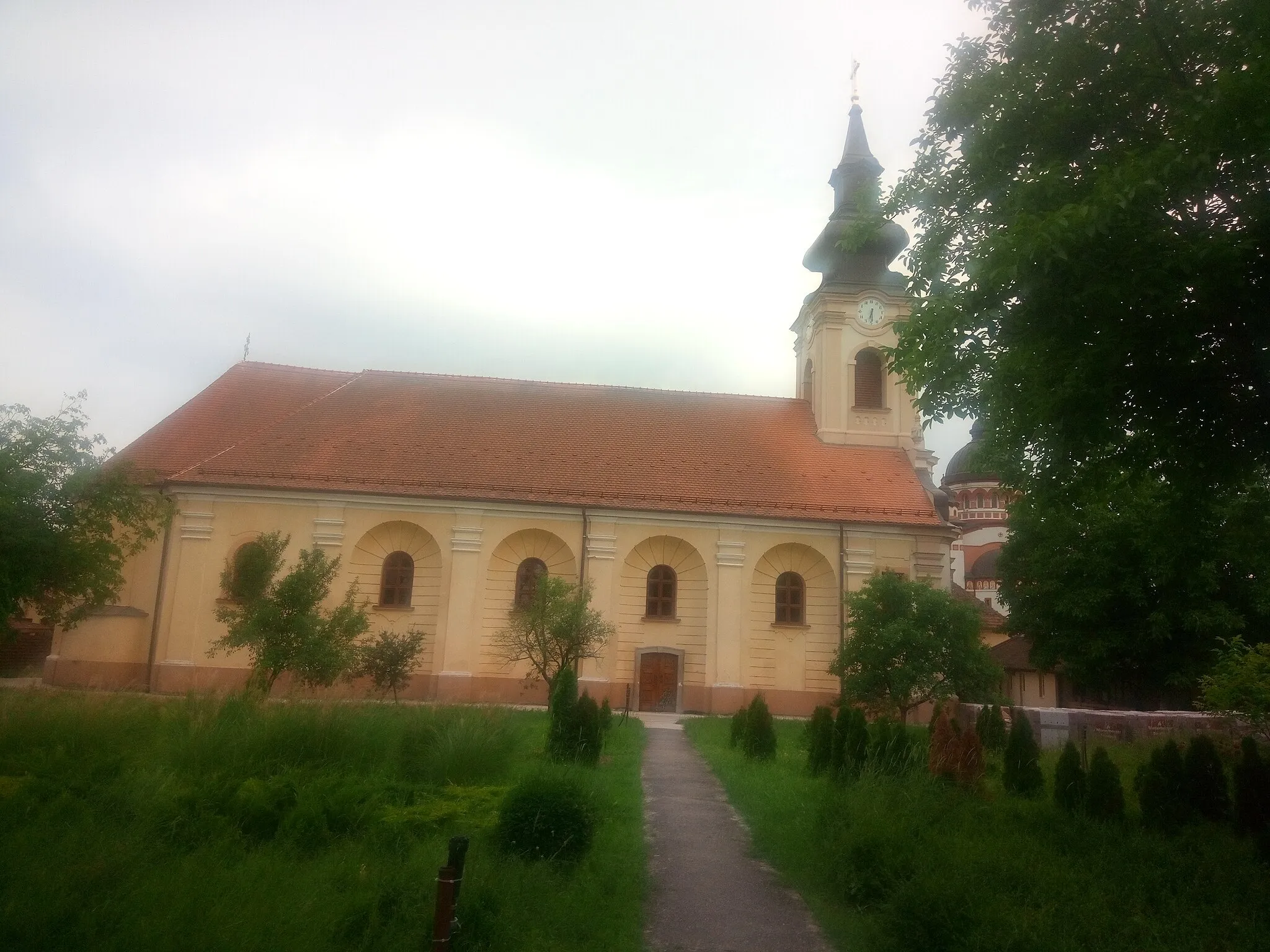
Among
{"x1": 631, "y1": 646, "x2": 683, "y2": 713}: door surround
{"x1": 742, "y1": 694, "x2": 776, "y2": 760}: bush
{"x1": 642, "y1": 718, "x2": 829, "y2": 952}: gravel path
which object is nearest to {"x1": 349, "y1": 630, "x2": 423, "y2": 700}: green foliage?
{"x1": 631, "y1": 646, "x2": 683, "y2": 713}: door surround

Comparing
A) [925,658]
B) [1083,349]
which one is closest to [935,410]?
[1083,349]

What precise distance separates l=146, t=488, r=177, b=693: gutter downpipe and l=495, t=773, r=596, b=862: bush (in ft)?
65.8

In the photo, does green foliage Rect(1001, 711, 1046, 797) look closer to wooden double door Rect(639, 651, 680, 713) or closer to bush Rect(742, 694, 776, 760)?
bush Rect(742, 694, 776, 760)

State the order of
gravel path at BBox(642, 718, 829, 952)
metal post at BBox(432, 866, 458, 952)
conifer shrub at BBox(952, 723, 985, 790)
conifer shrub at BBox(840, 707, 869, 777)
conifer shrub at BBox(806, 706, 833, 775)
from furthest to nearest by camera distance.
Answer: conifer shrub at BBox(806, 706, 833, 775)
conifer shrub at BBox(840, 707, 869, 777)
conifer shrub at BBox(952, 723, 985, 790)
gravel path at BBox(642, 718, 829, 952)
metal post at BBox(432, 866, 458, 952)

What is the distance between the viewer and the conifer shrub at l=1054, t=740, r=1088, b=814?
1049cm

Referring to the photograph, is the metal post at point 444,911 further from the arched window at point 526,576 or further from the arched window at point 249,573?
the arched window at point 526,576

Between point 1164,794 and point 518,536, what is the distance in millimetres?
19837

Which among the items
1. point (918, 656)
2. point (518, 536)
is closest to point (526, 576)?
point (518, 536)

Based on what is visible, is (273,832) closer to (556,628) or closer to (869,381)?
(556,628)

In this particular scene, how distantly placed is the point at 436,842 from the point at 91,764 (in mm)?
3455

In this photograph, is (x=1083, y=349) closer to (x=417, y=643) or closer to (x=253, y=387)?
(x=417, y=643)

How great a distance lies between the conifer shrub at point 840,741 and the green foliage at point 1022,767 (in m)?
2.07

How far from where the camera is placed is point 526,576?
27.5 metres

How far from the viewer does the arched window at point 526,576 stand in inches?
1075
